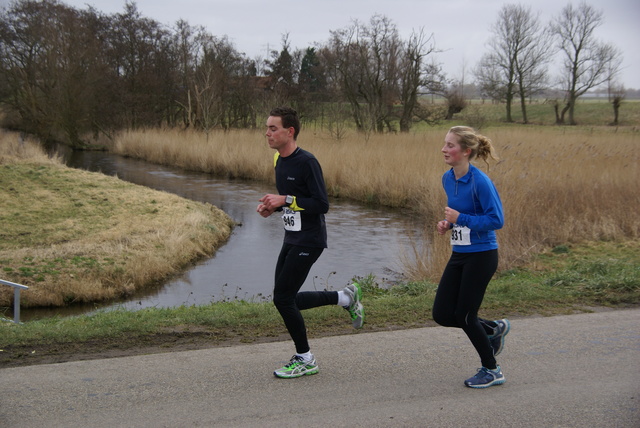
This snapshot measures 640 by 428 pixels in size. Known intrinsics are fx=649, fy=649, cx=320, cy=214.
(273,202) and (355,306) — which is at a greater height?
(273,202)

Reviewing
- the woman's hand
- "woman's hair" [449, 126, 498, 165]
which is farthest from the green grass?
"woman's hair" [449, 126, 498, 165]

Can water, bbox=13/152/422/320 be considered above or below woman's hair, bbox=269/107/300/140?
below

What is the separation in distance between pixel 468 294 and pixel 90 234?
1287cm

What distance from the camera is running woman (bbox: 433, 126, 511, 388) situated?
4473 millimetres

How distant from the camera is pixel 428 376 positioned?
480cm

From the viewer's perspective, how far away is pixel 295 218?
15.6ft

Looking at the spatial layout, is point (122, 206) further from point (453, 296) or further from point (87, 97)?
point (87, 97)

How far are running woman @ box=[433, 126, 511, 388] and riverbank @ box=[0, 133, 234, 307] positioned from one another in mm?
8774

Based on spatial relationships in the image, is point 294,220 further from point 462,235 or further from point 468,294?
point 468,294

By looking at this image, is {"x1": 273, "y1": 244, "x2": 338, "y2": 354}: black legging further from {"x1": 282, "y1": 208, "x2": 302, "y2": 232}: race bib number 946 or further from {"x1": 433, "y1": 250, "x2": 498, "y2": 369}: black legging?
{"x1": 433, "y1": 250, "x2": 498, "y2": 369}: black legging

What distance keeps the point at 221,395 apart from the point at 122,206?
15.5 metres

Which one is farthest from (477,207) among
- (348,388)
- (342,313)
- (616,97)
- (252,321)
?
(616,97)

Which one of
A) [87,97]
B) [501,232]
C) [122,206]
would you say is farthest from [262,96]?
[501,232]

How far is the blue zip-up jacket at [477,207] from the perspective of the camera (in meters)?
4.40
